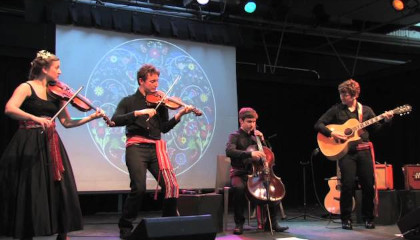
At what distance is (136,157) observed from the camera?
400cm

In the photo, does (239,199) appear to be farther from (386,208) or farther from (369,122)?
(386,208)

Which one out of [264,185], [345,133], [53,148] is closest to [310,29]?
A: [345,133]

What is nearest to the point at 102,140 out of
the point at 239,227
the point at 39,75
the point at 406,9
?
the point at 239,227

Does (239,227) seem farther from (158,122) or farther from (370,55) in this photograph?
(370,55)

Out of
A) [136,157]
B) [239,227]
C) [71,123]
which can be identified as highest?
[71,123]

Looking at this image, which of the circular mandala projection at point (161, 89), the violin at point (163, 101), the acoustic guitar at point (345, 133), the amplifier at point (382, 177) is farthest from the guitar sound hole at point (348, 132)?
the circular mandala projection at point (161, 89)

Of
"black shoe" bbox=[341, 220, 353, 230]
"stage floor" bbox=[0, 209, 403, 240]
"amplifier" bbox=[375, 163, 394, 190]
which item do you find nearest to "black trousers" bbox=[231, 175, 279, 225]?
"stage floor" bbox=[0, 209, 403, 240]

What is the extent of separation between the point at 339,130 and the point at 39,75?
130 inches

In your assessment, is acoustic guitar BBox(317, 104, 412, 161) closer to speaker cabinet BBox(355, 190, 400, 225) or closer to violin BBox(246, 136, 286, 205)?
violin BBox(246, 136, 286, 205)

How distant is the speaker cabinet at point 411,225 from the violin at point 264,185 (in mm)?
1202

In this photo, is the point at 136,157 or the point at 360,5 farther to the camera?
the point at 360,5

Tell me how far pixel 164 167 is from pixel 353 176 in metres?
2.25

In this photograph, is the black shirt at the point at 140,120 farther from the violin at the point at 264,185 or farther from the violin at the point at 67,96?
the violin at the point at 264,185

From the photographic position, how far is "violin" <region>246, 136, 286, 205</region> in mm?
4531
